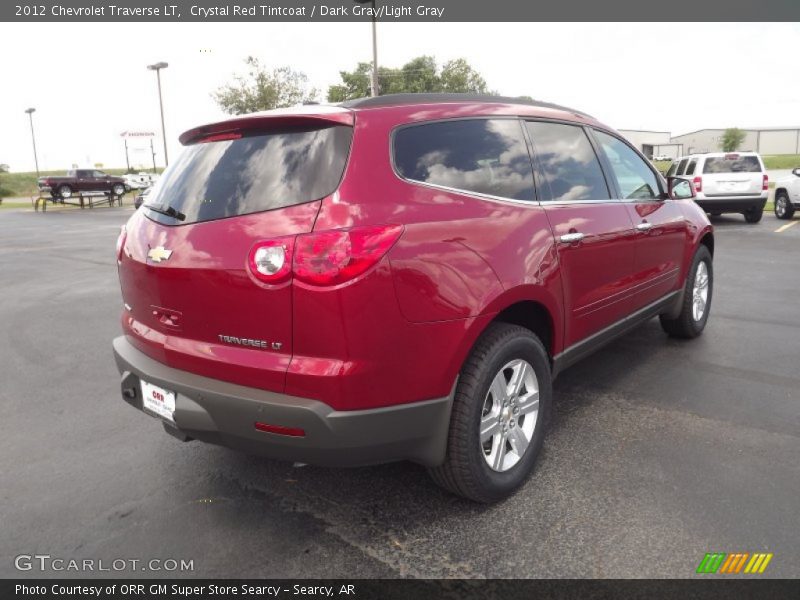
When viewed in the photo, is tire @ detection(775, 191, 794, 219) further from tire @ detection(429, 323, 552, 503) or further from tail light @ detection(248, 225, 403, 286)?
tail light @ detection(248, 225, 403, 286)

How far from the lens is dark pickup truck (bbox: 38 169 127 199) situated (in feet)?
108

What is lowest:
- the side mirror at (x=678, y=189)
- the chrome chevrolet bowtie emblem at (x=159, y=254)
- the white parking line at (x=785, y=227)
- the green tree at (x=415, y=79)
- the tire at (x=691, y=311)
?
the white parking line at (x=785, y=227)

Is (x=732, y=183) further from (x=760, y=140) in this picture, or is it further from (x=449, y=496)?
(x=760, y=140)

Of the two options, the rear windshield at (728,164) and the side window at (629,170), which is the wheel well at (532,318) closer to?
the side window at (629,170)

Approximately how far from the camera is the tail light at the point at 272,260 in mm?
2197

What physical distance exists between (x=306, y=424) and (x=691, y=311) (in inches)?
158

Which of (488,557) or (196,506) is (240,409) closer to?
(196,506)

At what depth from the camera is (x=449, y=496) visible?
2854mm

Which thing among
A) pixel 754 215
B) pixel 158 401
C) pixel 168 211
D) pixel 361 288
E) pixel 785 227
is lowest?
pixel 785 227

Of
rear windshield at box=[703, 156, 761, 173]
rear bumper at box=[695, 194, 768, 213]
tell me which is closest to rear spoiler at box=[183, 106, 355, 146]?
rear bumper at box=[695, 194, 768, 213]

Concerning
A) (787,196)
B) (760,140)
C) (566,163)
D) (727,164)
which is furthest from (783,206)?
(760,140)

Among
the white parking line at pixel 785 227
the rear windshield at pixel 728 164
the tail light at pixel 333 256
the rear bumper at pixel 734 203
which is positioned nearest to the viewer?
the tail light at pixel 333 256

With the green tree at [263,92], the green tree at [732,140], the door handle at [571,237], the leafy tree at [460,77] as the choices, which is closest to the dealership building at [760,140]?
the green tree at [732,140]

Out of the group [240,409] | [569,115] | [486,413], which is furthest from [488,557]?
[569,115]
